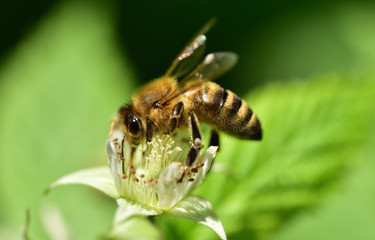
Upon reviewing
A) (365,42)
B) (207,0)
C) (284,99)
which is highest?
(207,0)

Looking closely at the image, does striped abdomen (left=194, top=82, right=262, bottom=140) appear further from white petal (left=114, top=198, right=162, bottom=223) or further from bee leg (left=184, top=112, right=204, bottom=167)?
white petal (left=114, top=198, right=162, bottom=223)

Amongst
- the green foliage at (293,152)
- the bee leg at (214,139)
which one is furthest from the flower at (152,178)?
the green foliage at (293,152)

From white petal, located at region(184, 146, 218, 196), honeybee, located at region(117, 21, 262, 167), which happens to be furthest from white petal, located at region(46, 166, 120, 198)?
white petal, located at region(184, 146, 218, 196)

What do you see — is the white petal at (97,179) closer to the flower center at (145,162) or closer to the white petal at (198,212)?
the flower center at (145,162)

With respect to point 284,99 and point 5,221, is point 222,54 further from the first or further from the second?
point 5,221

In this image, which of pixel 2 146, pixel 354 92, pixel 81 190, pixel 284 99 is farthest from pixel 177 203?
pixel 2 146

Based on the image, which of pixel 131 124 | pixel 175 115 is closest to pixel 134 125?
pixel 131 124

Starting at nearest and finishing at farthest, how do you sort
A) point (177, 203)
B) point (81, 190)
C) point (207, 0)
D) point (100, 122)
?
point (177, 203), point (81, 190), point (100, 122), point (207, 0)
